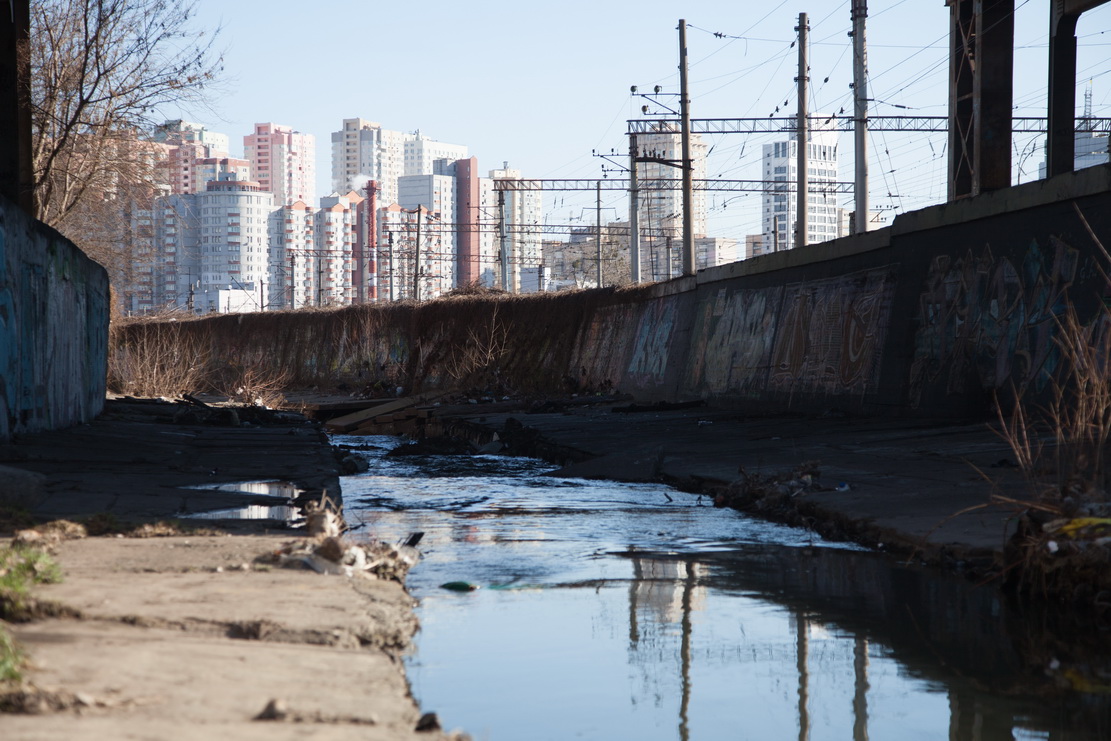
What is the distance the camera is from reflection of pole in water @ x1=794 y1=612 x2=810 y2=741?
3865 millimetres

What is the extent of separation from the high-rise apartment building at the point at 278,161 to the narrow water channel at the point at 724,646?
17887cm

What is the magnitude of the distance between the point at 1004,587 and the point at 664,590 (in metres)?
1.74

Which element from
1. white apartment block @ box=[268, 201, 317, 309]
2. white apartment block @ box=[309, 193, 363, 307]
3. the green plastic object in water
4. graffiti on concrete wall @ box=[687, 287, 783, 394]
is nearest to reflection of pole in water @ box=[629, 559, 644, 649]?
the green plastic object in water

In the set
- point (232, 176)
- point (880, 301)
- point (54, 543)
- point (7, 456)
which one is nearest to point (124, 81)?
point (7, 456)

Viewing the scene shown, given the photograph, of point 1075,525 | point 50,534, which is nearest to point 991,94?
point 1075,525

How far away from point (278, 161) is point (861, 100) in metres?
171

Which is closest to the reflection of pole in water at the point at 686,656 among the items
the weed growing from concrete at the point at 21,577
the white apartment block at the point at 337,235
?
the weed growing from concrete at the point at 21,577

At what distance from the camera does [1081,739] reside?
367 cm

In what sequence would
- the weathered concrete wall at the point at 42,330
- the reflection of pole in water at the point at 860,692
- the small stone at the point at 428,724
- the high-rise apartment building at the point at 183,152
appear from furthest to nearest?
the high-rise apartment building at the point at 183,152, the weathered concrete wall at the point at 42,330, the reflection of pole in water at the point at 860,692, the small stone at the point at 428,724

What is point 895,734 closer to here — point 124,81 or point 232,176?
point 124,81

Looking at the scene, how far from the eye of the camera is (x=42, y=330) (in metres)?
12.9

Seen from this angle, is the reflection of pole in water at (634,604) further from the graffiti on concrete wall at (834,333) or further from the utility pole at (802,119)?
the utility pole at (802,119)

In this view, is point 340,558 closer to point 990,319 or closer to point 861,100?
point 990,319

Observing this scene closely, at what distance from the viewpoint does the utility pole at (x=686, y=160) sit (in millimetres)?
26641
